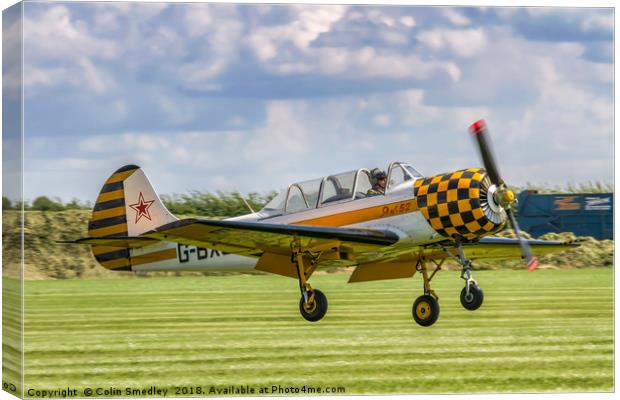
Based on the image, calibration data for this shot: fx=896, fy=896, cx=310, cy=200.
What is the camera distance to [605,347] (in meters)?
10.6

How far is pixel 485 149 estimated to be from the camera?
10797 millimetres

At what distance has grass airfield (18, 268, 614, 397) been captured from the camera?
31.2 ft

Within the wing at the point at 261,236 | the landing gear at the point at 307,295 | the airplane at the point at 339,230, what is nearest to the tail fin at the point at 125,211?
the airplane at the point at 339,230

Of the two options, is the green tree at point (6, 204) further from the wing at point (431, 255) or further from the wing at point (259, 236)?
the wing at point (431, 255)

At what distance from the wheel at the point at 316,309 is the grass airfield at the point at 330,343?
0.42ft

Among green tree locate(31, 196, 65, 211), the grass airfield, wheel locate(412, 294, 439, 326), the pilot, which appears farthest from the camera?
wheel locate(412, 294, 439, 326)

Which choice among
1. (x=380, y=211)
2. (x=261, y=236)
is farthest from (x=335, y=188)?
(x=261, y=236)

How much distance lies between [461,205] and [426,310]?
1.94 meters

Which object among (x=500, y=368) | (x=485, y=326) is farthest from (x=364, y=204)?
(x=500, y=368)

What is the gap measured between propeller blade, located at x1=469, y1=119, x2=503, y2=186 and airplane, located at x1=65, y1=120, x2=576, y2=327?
0.04 ft

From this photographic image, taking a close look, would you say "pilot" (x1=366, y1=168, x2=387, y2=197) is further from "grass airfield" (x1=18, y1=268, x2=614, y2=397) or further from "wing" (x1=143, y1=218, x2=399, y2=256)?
"grass airfield" (x1=18, y1=268, x2=614, y2=397)

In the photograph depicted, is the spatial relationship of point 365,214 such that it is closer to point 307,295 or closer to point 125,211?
point 307,295

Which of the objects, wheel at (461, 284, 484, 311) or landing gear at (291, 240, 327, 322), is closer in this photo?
wheel at (461, 284, 484, 311)

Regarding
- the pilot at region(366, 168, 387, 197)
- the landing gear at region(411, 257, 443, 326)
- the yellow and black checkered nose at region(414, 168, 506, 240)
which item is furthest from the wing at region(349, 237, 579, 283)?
the yellow and black checkered nose at region(414, 168, 506, 240)
